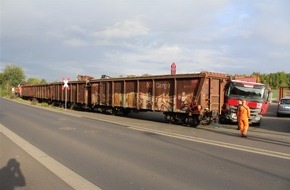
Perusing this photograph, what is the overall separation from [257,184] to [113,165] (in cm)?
317

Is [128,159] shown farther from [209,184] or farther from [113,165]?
[209,184]

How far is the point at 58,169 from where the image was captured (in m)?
8.02

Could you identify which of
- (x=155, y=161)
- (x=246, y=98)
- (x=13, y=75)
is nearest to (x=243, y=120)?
(x=246, y=98)

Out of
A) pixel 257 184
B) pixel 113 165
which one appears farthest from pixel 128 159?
pixel 257 184

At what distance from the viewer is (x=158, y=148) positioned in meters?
11.1

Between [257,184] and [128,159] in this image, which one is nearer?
[257,184]

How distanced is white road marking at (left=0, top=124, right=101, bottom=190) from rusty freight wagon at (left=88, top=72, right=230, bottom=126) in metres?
10.2

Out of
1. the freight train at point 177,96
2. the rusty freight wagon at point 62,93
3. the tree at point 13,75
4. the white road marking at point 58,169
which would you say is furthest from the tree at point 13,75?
the white road marking at point 58,169

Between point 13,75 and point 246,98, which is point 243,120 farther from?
point 13,75

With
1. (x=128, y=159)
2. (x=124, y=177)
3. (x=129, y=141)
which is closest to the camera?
(x=124, y=177)

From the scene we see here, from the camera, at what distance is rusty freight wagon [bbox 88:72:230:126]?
19.8 m

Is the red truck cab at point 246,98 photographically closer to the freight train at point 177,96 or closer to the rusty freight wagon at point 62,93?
the freight train at point 177,96

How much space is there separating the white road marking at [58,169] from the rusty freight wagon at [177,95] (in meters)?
10.2

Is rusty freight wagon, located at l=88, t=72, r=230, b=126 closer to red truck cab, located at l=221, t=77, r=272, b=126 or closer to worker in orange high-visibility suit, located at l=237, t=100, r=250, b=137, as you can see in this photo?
red truck cab, located at l=221, t=77, r=272, b=126
